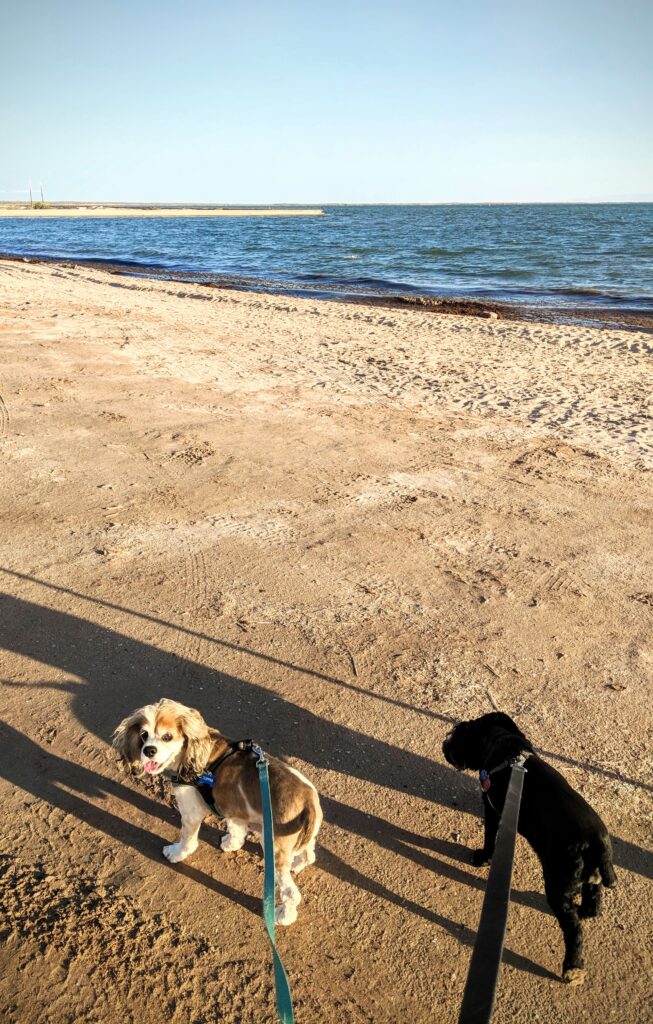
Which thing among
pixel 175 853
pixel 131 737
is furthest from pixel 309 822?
pixel 131 737

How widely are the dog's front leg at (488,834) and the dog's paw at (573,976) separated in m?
0.56

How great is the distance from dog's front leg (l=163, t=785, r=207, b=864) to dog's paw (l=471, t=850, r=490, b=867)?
1.36 m

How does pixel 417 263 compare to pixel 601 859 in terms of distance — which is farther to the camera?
pixel 417 263

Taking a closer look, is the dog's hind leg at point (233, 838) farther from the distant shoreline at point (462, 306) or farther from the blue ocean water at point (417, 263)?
the blue ocean water at point (417, 263)

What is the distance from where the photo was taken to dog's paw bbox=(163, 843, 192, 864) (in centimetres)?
317

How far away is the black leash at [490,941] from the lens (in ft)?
6.23

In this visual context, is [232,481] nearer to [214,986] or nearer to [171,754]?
[171,754]

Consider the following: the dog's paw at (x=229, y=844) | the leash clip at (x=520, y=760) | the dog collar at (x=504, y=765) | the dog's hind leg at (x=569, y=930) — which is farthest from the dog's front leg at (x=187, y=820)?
the dog's hind leg at (x=569, y=930)

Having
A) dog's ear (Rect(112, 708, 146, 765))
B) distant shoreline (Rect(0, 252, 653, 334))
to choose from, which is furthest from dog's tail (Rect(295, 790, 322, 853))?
distant shoreline (Rect(0, 252, 653, 334))

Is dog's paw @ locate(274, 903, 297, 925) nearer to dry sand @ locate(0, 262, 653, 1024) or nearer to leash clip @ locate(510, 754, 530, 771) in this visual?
dry sand @ locate(0, 262, 653, 1024)

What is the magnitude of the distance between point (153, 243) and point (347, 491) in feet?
175

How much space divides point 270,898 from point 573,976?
139 cm

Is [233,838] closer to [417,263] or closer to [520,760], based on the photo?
[520,760]

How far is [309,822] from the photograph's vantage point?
2.88 meters
